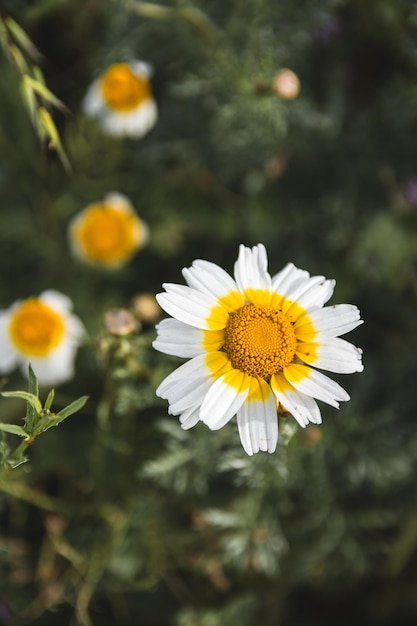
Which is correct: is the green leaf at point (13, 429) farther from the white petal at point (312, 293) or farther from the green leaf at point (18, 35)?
the green leaf at point (18, 35)

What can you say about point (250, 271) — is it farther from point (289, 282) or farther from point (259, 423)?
point (259, 423)

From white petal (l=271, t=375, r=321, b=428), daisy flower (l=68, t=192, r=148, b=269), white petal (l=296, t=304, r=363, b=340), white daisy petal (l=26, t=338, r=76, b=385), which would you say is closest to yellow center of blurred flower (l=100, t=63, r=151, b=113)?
daisy flower (l=68, t=192, r=148, b=269)

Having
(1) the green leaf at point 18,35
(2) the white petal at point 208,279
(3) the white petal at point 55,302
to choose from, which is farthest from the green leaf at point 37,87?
(3) the white petal at point 55,302

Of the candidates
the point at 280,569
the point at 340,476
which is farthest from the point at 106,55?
the point at 280,569

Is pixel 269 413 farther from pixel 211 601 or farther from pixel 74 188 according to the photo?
pixel 74 188

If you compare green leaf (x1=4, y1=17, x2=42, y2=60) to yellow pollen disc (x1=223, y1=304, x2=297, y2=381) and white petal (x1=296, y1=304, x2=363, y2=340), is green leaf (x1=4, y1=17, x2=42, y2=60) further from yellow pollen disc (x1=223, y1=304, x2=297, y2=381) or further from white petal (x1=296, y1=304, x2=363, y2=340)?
white petal (x1=296, y1=304, x2=363, y2=340)

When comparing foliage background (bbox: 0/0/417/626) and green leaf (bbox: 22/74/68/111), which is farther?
foliage background (bbox: 0/0/417/626)
